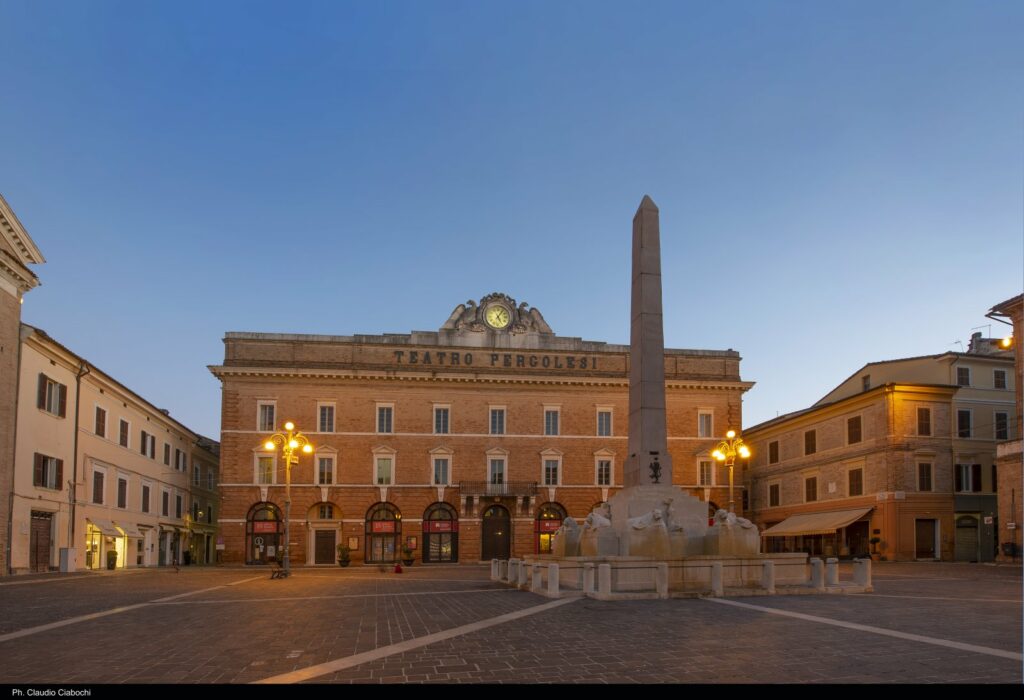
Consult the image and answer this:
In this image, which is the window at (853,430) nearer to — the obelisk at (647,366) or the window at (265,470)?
the obelisk at (647,366)

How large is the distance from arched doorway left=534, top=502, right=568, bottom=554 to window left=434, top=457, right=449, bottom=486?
6.24 m

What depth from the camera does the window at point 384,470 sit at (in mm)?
50969

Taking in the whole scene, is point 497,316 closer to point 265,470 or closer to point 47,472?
point 265,470

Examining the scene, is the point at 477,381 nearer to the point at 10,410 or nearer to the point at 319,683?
the point at 10,410

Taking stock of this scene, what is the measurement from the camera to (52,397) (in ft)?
114

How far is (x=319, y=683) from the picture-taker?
8.09m

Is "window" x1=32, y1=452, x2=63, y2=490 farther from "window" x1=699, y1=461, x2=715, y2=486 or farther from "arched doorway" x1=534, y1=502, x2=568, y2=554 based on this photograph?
"window" x1=699, y1=461, x2=715, y2=486

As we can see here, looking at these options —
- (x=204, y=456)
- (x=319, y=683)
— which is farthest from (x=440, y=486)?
(x=319, y=683)

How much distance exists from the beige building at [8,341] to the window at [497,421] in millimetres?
27723

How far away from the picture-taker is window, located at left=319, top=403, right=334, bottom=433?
167ft

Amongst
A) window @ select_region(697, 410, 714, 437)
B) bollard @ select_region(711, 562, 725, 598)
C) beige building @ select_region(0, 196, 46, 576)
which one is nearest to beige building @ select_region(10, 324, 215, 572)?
beige building @ select_region(0, 196, 46, 576)

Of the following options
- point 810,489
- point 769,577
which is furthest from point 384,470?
point 769,577

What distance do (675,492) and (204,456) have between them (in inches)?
2062

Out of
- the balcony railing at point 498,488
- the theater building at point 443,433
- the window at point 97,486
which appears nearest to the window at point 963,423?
the theater building at point 443,433
